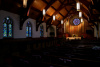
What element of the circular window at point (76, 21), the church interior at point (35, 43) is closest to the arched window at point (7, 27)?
the church interior at point (35, 43)

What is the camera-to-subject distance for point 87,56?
292 cm

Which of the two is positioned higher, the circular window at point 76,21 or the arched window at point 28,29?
the circular window at point 76,21

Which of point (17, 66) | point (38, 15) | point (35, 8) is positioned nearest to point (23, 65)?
point (17, 66)

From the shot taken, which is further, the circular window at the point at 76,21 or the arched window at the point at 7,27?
the circular window at the point at 76,21

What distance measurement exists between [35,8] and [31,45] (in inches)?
235

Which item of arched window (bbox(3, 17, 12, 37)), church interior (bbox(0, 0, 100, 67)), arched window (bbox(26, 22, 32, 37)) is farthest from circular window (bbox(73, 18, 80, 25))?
arched window (bbox(3, 17, 12, 37))

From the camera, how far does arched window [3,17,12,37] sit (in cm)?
700

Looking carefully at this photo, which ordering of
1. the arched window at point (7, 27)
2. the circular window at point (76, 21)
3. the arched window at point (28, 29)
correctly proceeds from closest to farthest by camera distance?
the arched window at point (7, 27), the arched window at point (28, 29), the circular window at point (76, 21)

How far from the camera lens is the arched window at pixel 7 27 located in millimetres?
6996

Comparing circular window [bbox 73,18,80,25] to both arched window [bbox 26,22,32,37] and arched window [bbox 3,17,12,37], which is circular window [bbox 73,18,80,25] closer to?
arched window [bbox 26,22,32,37]

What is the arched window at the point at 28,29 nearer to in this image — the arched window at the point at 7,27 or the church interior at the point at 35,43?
the church interior at the point at 35,43

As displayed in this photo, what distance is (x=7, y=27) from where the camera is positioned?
724 centimetres

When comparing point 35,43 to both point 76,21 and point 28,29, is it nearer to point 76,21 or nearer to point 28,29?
point 28,29

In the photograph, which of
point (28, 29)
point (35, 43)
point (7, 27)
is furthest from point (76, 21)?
point (35, 43)
